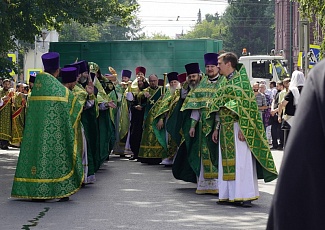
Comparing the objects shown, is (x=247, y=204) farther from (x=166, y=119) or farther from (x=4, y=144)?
(x=4, y=144)

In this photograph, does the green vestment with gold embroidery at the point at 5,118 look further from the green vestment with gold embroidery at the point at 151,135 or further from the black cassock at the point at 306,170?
the black cassock at the point at 306,170

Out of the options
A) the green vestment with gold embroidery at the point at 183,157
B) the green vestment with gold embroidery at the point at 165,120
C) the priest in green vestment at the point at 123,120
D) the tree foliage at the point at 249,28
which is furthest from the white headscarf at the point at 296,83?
the tree foliage at the point at 249,28

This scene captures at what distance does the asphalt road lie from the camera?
382 inches

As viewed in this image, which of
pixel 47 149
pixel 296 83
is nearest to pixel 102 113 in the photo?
pixel 296 83

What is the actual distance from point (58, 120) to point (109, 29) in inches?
5147

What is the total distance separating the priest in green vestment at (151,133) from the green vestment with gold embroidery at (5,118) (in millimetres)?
6286

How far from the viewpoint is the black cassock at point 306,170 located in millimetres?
2166

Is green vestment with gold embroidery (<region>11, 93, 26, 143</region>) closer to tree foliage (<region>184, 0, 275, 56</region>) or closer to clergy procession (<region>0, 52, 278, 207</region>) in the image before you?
clergy procession (<region>0, 52, 278, 207</region>)

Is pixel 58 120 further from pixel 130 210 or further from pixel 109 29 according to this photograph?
pixel 109 29

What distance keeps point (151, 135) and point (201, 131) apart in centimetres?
694

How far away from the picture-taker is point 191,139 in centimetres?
1362

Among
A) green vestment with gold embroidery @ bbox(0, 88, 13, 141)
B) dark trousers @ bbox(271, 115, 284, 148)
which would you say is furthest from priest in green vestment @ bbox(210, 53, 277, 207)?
green vestment with gold embroidery @ bbox(0, 88, 13, 141)

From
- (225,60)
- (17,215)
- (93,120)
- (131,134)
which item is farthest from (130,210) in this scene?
(131,134)

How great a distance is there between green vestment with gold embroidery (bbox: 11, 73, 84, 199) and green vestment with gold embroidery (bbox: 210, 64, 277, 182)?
1947 millimetres
